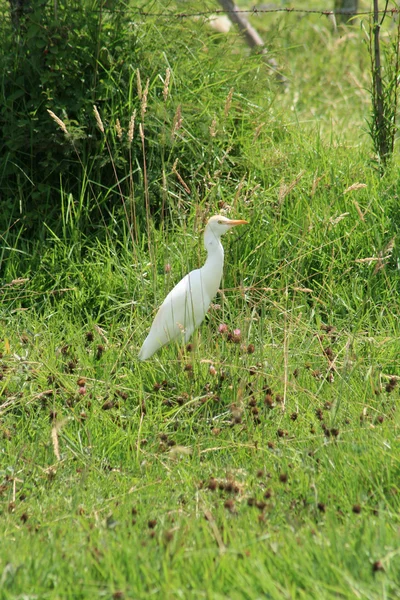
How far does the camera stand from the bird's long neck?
4.11 meters

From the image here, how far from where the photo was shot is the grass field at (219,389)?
7.95ft

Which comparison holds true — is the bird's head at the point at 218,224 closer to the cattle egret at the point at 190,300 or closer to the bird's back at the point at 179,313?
the cattle egret at the point at 190,300

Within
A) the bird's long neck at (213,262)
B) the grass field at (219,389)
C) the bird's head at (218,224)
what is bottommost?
the grass field at (219,389)

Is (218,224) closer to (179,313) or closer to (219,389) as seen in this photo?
(179,313)

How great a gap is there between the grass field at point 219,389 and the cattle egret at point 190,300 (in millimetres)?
96

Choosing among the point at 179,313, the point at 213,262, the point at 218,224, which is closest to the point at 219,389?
the point at 179,313

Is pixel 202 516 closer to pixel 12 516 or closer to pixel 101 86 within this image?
pixel 12 516

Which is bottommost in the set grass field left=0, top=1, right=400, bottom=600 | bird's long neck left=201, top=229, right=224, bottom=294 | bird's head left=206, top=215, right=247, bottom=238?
grass field left=0, top=1, right=400, bottom=600

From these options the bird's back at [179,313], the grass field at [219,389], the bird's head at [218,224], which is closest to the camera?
the grass field at [219,389]

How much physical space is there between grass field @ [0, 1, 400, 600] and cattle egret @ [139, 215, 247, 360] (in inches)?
3.8

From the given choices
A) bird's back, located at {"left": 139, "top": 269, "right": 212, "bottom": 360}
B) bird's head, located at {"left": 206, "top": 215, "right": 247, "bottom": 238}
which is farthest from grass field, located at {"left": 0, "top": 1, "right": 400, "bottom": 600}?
bird's head, located at {"left": 206, "top": 215, "right": 247, "bottom": 238}

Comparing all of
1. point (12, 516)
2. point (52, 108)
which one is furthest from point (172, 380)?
point (52, 108)

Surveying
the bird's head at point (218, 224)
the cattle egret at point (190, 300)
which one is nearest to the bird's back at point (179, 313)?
the cattle egret at point (190, 300)

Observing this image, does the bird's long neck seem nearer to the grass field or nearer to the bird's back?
the bird's back
